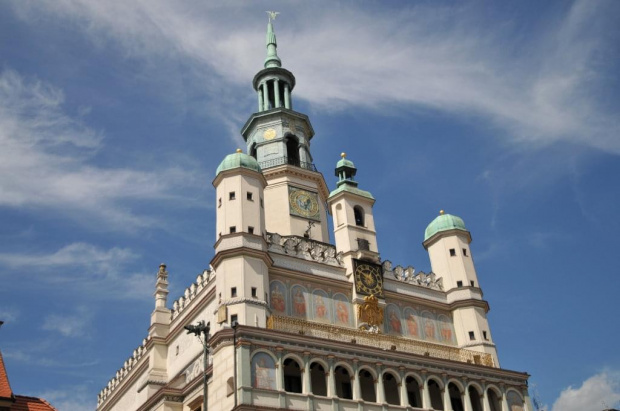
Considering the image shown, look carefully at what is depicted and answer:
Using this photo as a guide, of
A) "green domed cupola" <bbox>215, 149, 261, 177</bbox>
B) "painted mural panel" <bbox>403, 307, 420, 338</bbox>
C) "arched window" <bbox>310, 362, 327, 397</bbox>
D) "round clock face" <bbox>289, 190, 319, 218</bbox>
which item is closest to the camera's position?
"arched window" <bbox>310, 362, 327, 397</bbox>

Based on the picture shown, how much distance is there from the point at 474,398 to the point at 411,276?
1009cm

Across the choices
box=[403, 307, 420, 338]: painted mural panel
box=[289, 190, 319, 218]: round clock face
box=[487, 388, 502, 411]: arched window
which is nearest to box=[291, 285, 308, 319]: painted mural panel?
box=[403, 307, 420, 338]: painted mural panel

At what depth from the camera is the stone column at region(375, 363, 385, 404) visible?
137 feet

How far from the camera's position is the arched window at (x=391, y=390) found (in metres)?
44.6

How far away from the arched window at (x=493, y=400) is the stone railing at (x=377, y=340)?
7.58 ft

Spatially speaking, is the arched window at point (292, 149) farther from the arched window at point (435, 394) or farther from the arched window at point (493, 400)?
the arched window at point (493, 400)

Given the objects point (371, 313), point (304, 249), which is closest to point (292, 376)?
point (371, 313)

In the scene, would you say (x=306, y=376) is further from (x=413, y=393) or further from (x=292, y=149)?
(x=292, y=149)

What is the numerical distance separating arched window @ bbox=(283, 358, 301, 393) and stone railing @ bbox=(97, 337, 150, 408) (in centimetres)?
1738

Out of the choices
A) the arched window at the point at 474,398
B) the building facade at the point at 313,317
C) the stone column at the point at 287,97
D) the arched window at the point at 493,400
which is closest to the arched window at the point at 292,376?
the building facade at the point at 313,317

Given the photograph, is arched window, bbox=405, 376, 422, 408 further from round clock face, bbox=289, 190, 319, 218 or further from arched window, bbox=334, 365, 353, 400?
round clock face, bbox=289, 190, 319, 218

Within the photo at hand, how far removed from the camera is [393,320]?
49.5 m

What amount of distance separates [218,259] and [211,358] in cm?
644

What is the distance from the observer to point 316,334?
4431 cm
